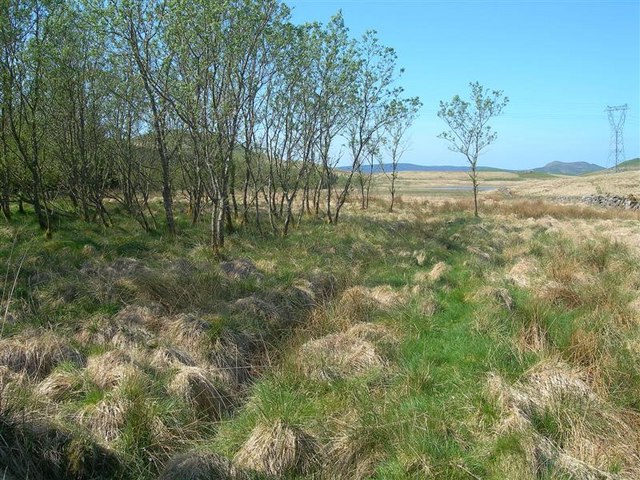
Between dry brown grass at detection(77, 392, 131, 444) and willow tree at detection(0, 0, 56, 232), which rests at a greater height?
willow tree at detection(0, 0, 56, 232)

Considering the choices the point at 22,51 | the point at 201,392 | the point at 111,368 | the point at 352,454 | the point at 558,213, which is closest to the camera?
the point at 352,454

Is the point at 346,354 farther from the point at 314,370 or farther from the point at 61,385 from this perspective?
the point at 61,385

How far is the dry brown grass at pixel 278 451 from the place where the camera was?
14.7 ft

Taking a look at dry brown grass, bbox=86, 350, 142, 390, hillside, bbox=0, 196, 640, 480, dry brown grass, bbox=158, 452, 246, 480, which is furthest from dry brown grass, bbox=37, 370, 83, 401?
dry brown grass, bbox=158, 452, 246, 480

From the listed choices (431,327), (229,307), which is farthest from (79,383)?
(431,327)

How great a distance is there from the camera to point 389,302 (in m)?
9.09

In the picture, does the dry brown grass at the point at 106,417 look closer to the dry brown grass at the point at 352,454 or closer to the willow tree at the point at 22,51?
the dry brown grass at the point at 352,454

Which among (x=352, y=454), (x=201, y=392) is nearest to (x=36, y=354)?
(x=201, y=392)

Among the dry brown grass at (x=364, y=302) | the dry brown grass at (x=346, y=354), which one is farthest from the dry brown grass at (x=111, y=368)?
the dry brown grass at (x=364, y=302)

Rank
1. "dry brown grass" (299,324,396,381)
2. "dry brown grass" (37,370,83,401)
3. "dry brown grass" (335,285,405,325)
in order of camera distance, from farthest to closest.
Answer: "dry brown grass" (335,285,405,325), "dry brown grass" (299,324,396,381), "dry brown grass" (37,370,83,401)

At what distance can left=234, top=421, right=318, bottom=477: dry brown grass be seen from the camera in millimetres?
4473

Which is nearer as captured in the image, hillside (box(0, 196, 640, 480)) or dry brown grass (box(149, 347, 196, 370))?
hillside (box(0, 196, 640, 480))

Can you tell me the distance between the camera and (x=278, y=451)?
4.57m

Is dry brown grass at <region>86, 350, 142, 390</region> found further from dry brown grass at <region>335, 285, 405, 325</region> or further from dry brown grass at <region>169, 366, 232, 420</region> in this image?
dry brown grass at <region>335, 285, 405, 325</region>
